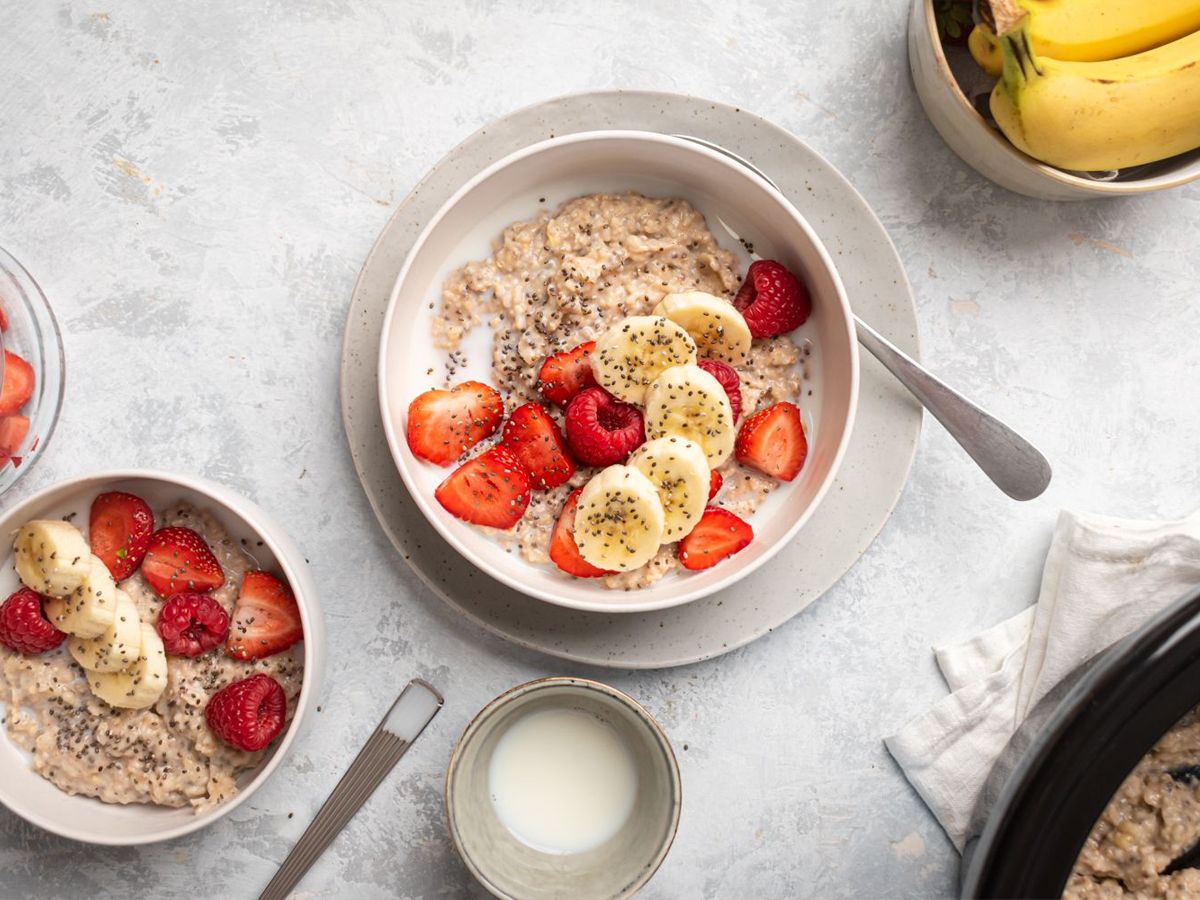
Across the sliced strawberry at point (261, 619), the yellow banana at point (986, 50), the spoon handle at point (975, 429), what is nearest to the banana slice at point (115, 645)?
the sliced strawberry at point (261, 619)

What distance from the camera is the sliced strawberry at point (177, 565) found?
1.49 meters

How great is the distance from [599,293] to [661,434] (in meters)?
0.23

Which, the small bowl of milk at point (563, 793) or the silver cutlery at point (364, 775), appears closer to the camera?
the small bowl of milk at point (563, 793)

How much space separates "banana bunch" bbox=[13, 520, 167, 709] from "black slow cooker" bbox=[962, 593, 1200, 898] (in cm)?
119

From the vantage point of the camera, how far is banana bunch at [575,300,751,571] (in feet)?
4.60

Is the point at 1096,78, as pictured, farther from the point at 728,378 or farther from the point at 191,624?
the point at 191,624

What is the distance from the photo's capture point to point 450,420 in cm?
146

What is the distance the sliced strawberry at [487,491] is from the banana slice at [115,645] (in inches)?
19.5

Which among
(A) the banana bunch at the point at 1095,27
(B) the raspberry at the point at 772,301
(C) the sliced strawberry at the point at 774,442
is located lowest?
(C) the sliced strawberry at the point at 774,442

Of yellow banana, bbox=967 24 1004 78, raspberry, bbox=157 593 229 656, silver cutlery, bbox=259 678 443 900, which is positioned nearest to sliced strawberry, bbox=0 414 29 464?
raspberry, bbox=157 593 229 656

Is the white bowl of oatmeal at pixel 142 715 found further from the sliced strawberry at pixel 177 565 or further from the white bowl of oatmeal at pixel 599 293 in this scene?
the white bowl of oatmeal at pixel 599 293

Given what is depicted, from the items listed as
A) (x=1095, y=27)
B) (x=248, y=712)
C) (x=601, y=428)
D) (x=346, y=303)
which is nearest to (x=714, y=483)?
(x=601, y=428)

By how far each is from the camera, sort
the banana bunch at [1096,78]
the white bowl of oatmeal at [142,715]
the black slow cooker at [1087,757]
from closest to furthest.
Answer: the black slow cooker at [1087,757]
the banana bunch at [1096,78]
the white bowl of oatmeal at [142,715]

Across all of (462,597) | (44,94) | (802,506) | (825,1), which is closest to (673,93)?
(825,1)
